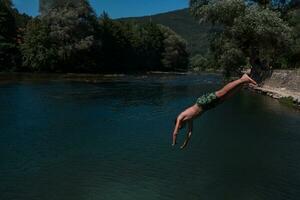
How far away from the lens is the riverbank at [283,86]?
129ft

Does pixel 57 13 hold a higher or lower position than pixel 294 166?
higher

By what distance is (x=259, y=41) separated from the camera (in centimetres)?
5178

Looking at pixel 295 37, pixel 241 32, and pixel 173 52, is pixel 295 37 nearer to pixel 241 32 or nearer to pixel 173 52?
pixel 241 32

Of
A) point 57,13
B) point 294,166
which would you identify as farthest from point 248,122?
point 57,13

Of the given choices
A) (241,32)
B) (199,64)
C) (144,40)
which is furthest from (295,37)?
(199,64)

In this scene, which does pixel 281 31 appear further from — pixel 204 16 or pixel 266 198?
pixel 266 198

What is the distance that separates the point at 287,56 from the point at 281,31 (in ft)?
24.6

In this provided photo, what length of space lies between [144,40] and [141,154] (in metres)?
93.6

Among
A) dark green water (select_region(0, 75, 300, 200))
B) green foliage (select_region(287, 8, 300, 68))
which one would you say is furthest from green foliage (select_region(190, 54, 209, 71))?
dark green water (select_region(0, 75, 300, 200))

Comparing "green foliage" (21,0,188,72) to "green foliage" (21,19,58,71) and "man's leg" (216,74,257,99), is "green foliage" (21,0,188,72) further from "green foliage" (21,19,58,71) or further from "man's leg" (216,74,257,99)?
"man's leg" (216,74,257,99)

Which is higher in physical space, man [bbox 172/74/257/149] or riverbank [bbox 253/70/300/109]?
man [bbox 172/74/257/149]

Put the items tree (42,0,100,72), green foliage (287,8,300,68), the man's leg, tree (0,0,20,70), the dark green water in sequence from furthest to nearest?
tree (0,0,20,70) < tree (42,0,100,72) < green foliage (287,8,300,68) < the dark green water < the man's leg

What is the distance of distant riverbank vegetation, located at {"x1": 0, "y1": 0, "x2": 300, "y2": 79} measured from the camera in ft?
165

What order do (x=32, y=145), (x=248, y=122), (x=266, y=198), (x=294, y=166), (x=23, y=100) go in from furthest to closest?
(x=23, y=100) < (x=248, y=122) < (x=32, y=145) < (x=294, y=166) < (x=266, y=198)
